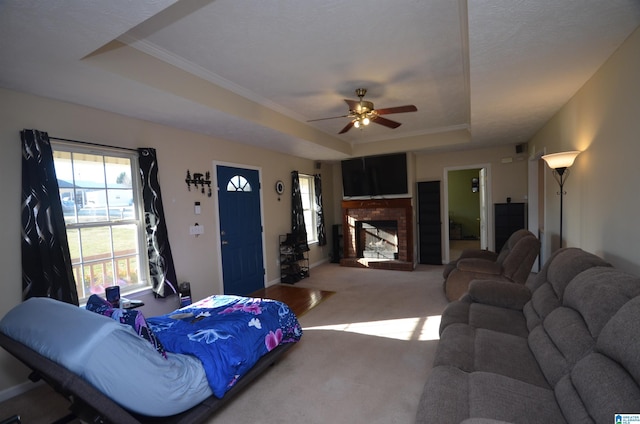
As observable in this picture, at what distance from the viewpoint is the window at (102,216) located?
2830mm

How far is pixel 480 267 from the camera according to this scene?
3.74 meters

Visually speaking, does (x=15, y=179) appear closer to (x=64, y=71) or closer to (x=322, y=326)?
(x=64, y=71)

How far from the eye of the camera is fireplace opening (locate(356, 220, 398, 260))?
256 inches

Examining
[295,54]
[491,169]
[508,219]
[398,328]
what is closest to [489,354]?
[398,328]

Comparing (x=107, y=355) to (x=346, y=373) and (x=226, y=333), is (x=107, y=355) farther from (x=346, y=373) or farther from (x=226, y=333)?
(x=346, y=373)

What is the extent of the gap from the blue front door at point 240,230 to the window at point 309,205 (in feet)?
5.30

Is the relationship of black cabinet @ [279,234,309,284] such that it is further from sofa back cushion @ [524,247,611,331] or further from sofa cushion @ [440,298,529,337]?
sofa back cushion @ [524,247,611,331]

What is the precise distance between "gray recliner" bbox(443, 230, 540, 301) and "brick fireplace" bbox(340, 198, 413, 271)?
1822 millimetres

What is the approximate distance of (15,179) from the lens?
244 cm

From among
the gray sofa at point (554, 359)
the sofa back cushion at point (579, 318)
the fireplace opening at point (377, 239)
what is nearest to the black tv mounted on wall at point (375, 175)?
the fireplace opening at point (377, 239)

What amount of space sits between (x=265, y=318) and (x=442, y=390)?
1.50 meters

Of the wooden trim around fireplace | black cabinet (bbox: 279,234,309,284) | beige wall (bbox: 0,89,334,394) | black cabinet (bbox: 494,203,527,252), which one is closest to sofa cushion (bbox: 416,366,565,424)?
beige wall (bbox: 0,89,334,394)

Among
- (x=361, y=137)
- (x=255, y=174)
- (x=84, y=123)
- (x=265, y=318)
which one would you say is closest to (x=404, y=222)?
(x=361, y=137)

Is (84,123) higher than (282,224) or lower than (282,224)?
higher
